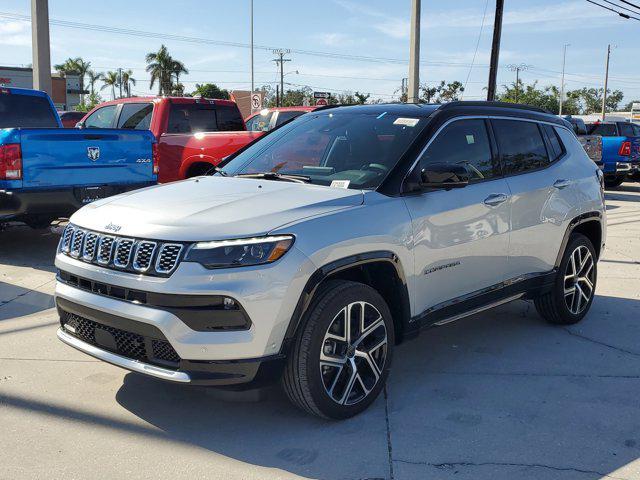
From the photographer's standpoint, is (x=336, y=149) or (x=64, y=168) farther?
(x=64, y=168)

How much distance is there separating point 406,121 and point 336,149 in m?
0.51

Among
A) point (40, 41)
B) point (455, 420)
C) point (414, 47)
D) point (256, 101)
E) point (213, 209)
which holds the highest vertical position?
point (414, 47)

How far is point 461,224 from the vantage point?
14.2 feet

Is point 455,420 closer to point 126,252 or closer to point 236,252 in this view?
point 236,252

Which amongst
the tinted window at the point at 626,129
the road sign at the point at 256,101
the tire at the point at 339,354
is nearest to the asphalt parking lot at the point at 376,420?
the tire at the point at 339,354

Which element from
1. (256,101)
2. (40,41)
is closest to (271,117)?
(40,41)

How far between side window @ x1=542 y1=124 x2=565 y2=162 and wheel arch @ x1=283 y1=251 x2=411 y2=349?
2.23 m

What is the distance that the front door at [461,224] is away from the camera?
13.4 feet

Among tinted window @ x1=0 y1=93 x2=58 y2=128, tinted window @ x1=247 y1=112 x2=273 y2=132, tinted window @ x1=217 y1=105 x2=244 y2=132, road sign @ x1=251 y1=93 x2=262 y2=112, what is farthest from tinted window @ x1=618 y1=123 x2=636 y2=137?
tinted window @ x1=0 y1=93 x2=58 y2=128

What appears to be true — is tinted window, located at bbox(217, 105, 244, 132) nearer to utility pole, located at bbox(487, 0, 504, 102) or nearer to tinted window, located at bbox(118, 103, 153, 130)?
tinted window, located at bbox(118, 103, 153, 130)

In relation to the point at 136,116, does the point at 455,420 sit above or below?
below

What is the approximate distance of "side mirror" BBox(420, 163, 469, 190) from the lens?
13.1ft

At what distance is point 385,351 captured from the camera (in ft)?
12.9

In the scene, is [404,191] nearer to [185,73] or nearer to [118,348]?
[118,348]
